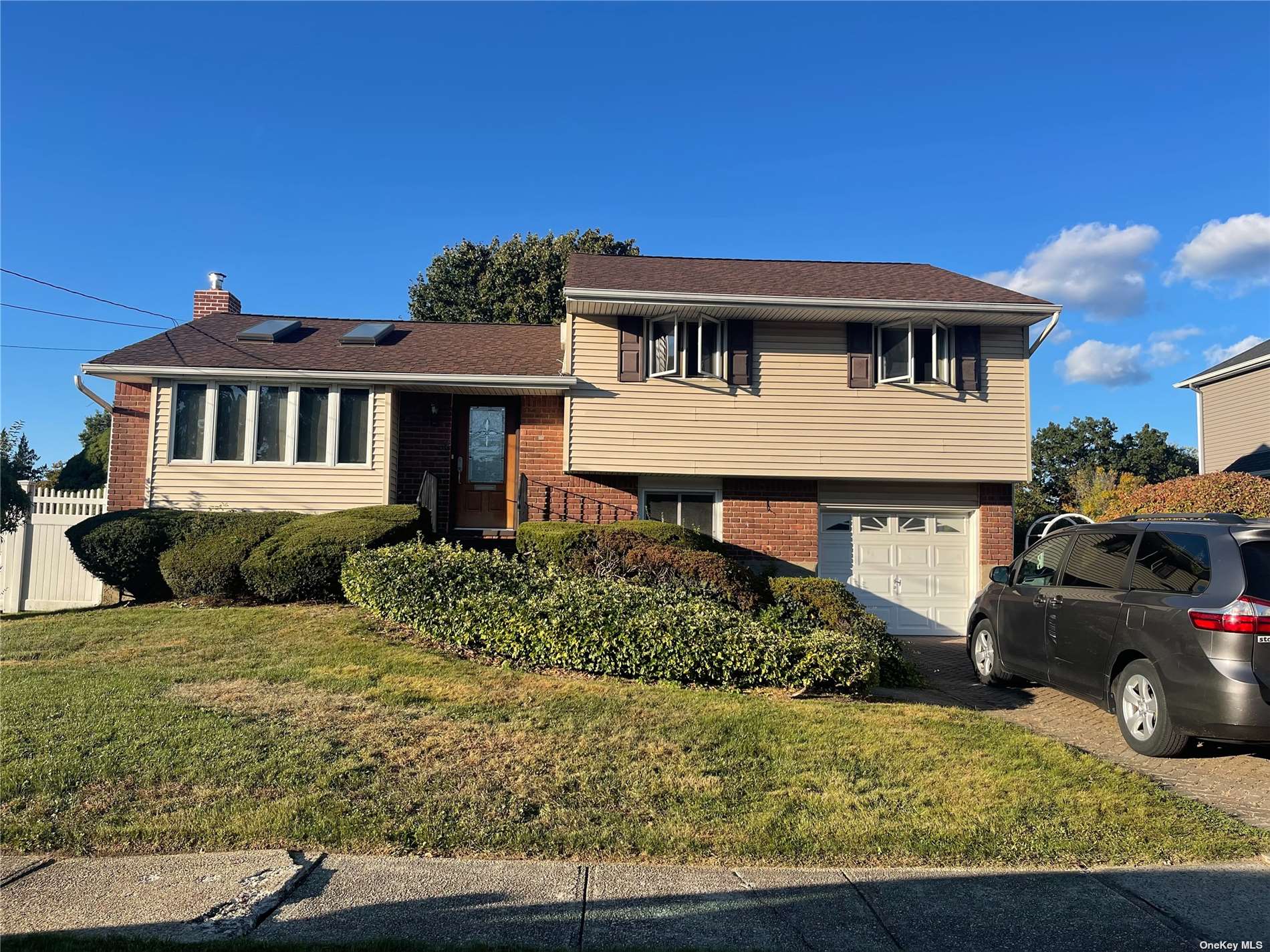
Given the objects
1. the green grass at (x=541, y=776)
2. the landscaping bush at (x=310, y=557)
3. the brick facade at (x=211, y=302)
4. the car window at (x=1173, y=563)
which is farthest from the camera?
the brick facade at (x=211, y=302)

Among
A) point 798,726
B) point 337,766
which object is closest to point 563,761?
point 337,766

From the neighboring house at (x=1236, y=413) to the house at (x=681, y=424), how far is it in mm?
10032

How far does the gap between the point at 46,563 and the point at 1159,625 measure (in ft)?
50.2

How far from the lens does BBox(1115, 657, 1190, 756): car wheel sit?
578 centimetres

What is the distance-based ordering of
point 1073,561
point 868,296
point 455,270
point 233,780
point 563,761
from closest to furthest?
point 233,780, point 563,761, point 1073,561, point 868,296, point 455,270

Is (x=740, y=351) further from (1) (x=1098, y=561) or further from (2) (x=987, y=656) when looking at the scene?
(1) (x=1098, y=561)

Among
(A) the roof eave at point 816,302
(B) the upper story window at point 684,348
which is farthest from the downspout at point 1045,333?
(B) the upper story window at point 684,348

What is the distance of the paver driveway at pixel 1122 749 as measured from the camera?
5383 millimetres

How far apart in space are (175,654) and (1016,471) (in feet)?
39.6

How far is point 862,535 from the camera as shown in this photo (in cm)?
1455

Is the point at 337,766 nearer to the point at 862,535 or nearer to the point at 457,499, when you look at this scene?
the point at 457,499

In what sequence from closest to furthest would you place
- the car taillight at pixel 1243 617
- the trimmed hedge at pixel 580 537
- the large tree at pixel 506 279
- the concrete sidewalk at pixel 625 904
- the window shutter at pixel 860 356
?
the concrete sidewalk at pixel 625 904 < the car taillight at pixel 1243 617 < the trimmed hedge at pixel 580 537 < the window shutter at pixel 860 356 < the large tree at pixel 506 279

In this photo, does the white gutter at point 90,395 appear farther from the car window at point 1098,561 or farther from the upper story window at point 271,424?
the car window at point 1098,561

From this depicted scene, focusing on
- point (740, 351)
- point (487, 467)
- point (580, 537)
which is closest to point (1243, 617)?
point (580, 537)
